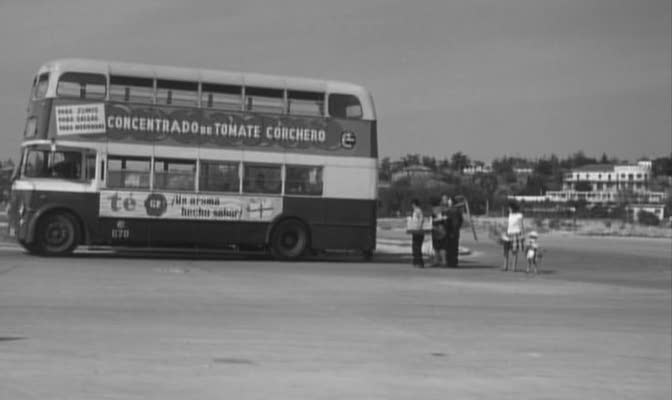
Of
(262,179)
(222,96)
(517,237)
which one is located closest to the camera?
(517,237)

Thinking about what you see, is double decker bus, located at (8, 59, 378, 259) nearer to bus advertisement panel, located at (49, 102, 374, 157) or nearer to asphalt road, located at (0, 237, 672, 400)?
bus advertisement panel, located at (49, 102, 374, 157)

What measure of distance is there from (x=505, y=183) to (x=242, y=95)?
122m

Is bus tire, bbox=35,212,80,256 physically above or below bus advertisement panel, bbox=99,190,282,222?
below

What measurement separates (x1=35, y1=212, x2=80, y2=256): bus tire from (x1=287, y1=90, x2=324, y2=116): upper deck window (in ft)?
19.0

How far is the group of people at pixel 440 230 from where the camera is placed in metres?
24.5

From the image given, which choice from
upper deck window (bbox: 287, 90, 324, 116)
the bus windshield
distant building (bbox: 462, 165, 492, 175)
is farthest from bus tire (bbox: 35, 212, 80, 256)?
distant building (bbox: 462, 165, 492, 175)

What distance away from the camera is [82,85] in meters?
22.9

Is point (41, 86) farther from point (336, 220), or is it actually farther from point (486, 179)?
point (486, 179)

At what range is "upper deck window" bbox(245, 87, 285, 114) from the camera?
80.3 feet

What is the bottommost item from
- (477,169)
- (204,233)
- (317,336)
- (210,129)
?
(317,336)

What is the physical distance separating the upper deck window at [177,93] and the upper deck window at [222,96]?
0.75ft

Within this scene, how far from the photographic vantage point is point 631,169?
14562 cm

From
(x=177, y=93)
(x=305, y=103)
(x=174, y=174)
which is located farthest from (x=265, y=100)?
(x=174, y=174)

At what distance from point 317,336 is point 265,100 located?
14.2 meters
